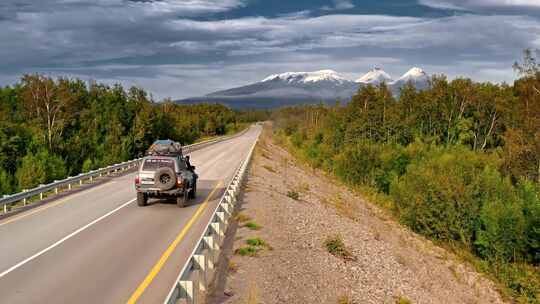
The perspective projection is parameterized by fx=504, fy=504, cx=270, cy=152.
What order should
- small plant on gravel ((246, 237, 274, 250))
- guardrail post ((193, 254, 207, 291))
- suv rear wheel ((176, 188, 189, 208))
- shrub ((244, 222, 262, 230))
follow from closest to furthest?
guardrail post ((193, 254, 207, 291)) → small plant on gravel ((246, 237, 274, 250)) → shrub ((244, 222, 262, 230)) → suv rear wheel ((176, 188, 189, 208))

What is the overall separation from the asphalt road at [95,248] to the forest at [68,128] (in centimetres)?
1198

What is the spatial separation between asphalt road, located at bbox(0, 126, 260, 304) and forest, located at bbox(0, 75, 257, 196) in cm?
1198

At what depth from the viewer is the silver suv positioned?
1850 cm

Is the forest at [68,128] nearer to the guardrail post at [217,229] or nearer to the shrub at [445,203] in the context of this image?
the guardrail post at [217,229]

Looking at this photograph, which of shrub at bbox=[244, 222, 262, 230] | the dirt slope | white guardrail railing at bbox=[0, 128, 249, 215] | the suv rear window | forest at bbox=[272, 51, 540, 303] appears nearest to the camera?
the dirt slope

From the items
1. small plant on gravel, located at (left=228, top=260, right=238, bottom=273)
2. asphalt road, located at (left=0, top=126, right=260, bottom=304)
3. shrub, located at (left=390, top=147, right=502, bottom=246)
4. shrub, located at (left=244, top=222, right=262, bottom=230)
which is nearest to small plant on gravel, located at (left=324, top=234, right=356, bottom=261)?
shrub, located at (left=244, top=222, right=262, bottom=230)

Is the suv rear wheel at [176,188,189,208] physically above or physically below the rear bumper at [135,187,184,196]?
below

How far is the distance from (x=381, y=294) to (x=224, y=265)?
465 centimetres

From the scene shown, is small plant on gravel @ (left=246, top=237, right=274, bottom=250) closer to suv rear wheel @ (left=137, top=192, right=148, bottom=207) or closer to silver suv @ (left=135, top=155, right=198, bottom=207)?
silver suv @ (left=135, top=155, right=198, bottom=207)

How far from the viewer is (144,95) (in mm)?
70938

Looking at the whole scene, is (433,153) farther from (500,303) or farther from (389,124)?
(500,303)

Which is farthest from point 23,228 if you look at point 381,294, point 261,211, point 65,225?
point 381,294

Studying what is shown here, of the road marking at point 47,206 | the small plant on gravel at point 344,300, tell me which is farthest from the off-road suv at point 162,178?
the small plant on gravel at point 344,300

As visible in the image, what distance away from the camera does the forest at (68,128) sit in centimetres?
3372
